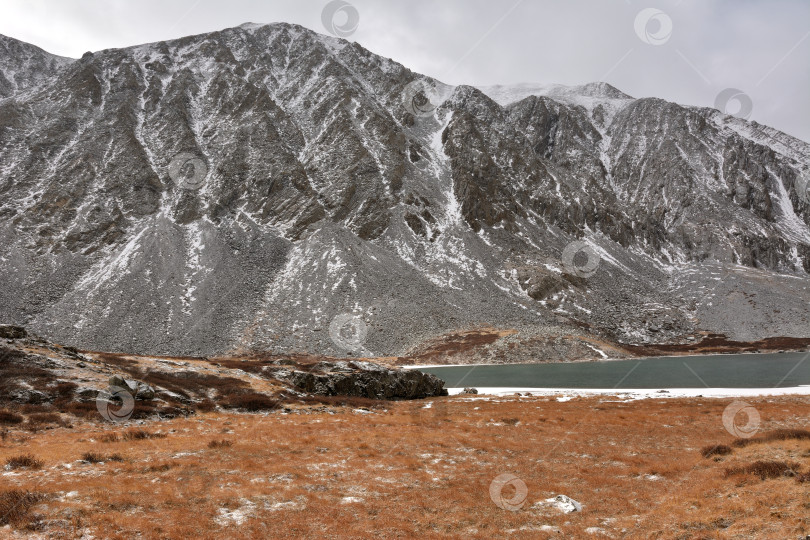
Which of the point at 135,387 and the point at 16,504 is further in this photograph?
the point at 135,387

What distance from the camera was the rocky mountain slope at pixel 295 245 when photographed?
109875 millimetres

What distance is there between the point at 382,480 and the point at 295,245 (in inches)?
5161

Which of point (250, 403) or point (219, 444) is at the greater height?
point (219, 444)

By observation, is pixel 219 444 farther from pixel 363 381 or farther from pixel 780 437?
pixel 363 381

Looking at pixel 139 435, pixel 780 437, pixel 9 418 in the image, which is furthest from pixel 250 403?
pixel 780 437

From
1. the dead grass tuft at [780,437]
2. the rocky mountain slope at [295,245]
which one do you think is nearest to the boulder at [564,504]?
the dead grass tuft at [780,437]

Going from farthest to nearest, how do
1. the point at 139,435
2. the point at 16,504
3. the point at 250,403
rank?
the point at 250,403
the point at 139,435
the point at 16,504

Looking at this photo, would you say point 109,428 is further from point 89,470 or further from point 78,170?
point 78,170

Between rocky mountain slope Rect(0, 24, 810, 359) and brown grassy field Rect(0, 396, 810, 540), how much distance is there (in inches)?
3092

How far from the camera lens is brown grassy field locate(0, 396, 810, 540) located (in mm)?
12953

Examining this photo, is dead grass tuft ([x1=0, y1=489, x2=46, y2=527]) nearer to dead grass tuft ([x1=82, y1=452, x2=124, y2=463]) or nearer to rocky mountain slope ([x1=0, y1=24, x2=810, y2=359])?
dead grass tuft ([x1=82, y1=452, x2=124, y2=463])

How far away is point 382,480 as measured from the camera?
62.0ft

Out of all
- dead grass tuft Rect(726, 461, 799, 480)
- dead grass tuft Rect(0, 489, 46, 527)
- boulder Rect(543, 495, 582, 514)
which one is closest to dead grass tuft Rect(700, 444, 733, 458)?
dead grass tuft Rect(726, 461, 799, 480)

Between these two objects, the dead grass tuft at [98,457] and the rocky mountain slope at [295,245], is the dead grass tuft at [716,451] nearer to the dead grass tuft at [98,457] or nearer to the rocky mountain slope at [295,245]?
the dead grass tuft at [98,457]
